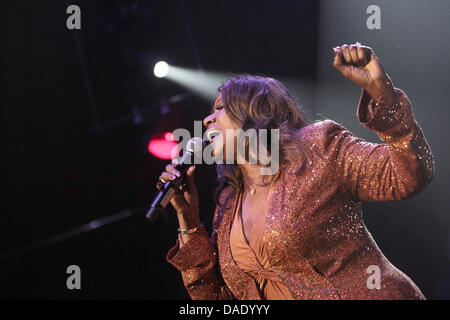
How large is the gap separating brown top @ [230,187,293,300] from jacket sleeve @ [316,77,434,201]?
332 millimetres

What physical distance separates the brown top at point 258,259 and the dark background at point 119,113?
44.8 inches

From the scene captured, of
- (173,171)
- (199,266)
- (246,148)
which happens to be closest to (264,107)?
(246,148)

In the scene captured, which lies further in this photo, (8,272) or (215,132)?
(8,272)

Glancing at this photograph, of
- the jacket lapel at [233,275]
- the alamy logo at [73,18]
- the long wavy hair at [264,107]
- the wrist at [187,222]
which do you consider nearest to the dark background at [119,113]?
the alamy logo at [73,18]

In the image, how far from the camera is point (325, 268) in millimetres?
1345

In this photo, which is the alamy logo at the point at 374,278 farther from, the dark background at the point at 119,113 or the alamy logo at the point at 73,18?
A: the alamy logo at the point at 73,18

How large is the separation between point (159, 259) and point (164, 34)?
145cm

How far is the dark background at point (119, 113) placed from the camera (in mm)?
2402

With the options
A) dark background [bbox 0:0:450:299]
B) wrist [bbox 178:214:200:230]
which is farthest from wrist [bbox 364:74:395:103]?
dark background [bbox 0:0:450:299]

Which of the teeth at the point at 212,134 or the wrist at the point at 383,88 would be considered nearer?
the wrist at the point at 383,88

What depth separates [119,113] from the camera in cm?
261

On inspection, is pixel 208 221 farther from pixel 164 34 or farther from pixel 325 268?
pixel 325 268

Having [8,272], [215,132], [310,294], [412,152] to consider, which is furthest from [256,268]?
[8,272]

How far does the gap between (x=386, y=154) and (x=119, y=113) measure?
1817mm
